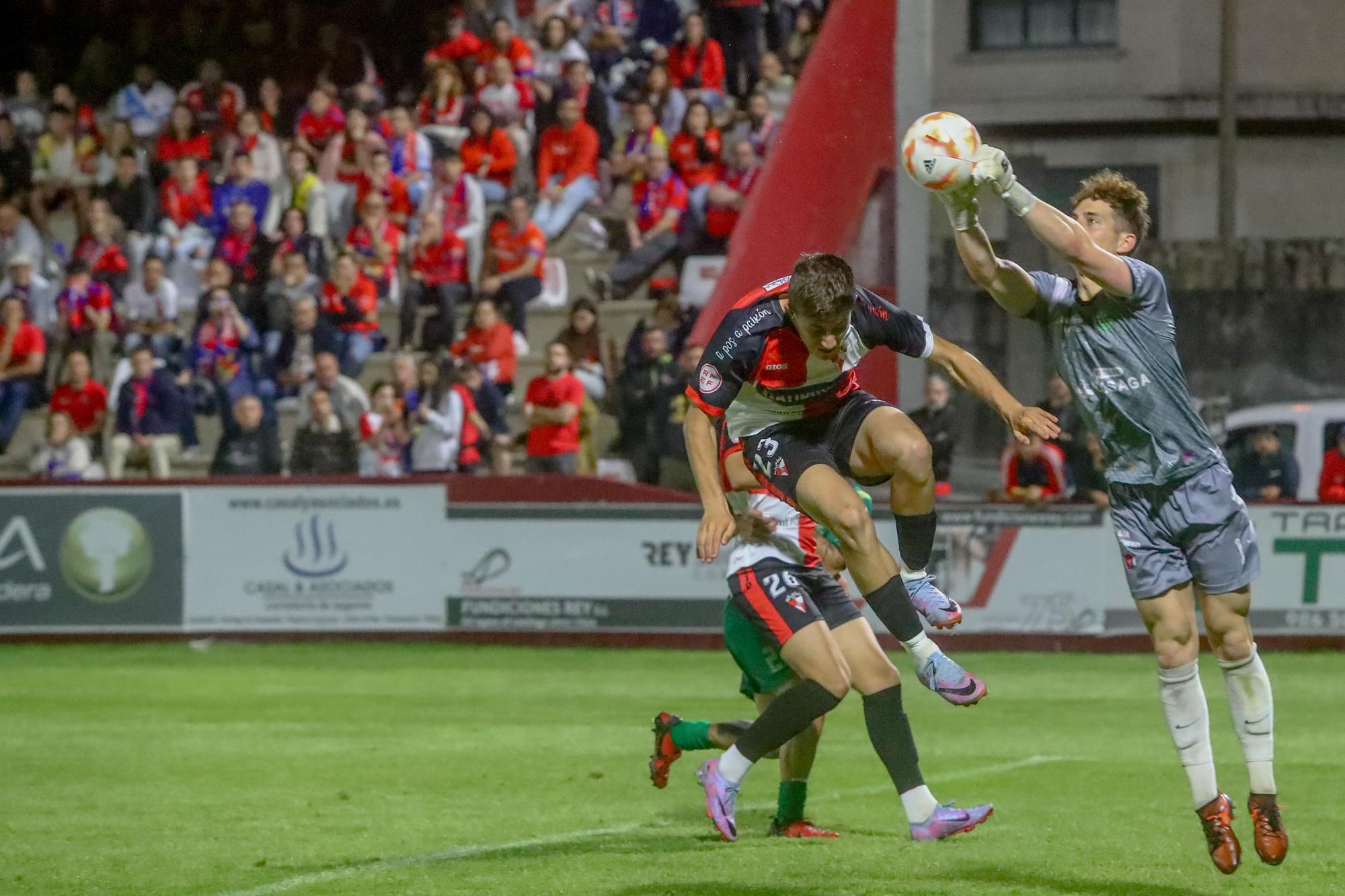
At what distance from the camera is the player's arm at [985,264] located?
6820 mm

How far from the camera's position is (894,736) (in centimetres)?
766

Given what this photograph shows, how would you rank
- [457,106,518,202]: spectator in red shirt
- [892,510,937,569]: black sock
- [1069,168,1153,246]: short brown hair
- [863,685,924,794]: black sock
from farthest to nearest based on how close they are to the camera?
[457,106,518,202]: spectator in red shirt
[892,510,937,569]: black sock
[863,685,924,794]: black sock
[1069,168,1153,246]: short brown hair

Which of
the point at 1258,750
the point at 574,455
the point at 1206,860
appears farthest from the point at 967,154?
the point at 574,455

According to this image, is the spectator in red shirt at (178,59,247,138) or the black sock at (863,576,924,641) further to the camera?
the spectator in red shirt at (178,59,247,138)

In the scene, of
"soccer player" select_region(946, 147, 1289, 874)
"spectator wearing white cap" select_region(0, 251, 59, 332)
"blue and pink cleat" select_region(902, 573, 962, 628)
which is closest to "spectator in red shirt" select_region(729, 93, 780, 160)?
"spectator wearing white cap" select_region(0, 251, 59, 332)

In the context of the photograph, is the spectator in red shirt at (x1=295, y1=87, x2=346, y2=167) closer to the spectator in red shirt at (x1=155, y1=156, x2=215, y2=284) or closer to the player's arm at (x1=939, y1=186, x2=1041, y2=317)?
the spectator in red shirt at (x1=155, y1=156, x2=215, y2=284)

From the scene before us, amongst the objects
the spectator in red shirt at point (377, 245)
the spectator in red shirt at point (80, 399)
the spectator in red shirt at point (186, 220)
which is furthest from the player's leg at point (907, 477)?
the spectator in red shirt at point (186, 220)

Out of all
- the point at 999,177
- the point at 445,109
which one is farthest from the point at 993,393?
the point at 445,109

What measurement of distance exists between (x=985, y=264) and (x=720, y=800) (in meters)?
2.51

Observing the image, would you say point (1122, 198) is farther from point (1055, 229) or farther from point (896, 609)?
point (896, 609)

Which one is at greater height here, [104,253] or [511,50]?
[511,50]

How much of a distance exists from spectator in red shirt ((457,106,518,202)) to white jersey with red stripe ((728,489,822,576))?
13.0 m

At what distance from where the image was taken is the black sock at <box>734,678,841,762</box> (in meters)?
7.69

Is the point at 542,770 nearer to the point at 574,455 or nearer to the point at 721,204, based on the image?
the point at 574,455
